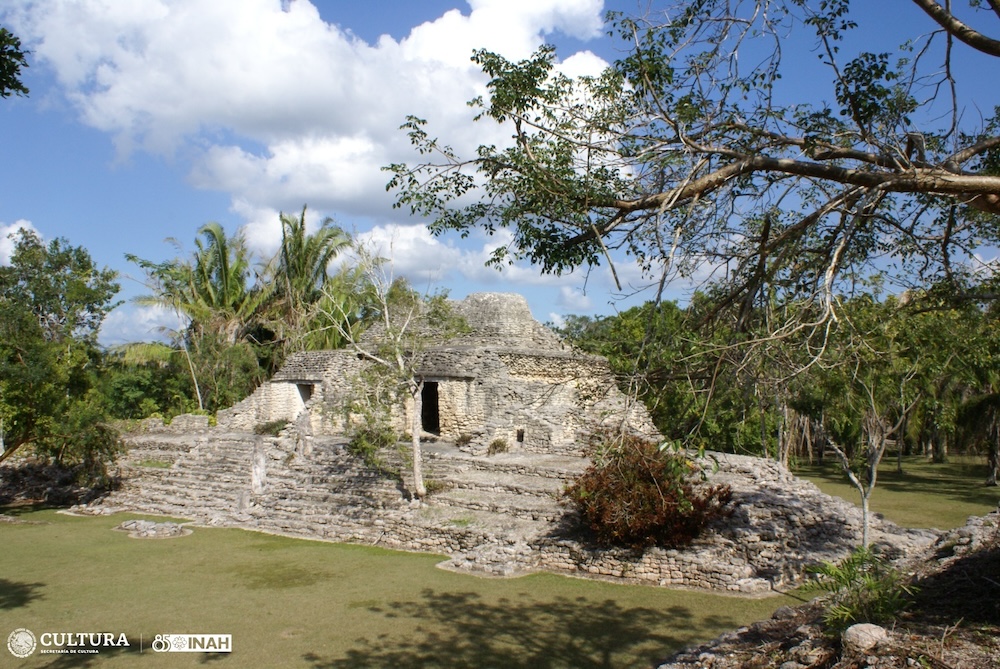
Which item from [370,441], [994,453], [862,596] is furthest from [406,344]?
[994,453]

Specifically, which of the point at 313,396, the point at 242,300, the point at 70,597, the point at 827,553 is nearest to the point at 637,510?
the point at 827,553

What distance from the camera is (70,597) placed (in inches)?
344

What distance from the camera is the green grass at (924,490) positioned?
13.7 m

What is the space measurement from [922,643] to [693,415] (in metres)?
1.82

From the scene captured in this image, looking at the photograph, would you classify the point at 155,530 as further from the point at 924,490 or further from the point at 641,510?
the point at 924,490

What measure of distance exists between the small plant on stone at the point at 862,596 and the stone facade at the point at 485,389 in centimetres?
806

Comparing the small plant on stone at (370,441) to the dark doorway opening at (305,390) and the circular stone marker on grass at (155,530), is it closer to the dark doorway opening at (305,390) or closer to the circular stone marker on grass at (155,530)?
the circular stone marker on grass at (155,530)

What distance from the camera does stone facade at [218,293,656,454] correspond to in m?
16.0

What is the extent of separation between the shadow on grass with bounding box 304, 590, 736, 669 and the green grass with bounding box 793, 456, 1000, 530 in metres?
7.49

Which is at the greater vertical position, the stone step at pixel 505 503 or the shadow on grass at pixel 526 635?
the stone step at pixel 505 503

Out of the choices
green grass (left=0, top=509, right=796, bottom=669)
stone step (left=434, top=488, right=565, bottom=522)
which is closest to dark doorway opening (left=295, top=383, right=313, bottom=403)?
stone step (left=434, top=488, right=565, bottom=522)

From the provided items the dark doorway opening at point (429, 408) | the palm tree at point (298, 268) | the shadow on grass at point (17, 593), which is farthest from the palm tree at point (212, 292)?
the shadow on grass at point (17, 593)

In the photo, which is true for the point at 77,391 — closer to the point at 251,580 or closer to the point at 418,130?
the point at 251,580

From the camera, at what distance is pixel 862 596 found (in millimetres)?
4973
